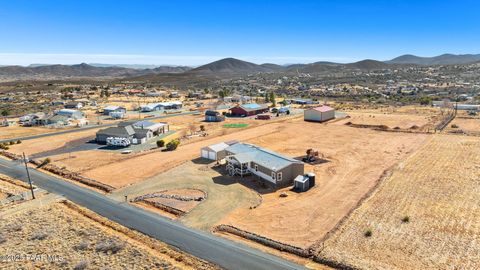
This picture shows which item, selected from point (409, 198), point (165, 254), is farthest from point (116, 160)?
point (409, 198)

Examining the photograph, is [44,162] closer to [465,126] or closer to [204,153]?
[204,153]

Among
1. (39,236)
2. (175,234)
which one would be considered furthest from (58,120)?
(175,234)

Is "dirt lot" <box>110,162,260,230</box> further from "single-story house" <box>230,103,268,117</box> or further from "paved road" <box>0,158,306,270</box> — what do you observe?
"single-story house" <box>230,103,268,117</box>

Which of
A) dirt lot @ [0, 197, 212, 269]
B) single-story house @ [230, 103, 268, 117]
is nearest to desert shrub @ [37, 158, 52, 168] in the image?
dirt lot @ [0, 197, 212, 269]

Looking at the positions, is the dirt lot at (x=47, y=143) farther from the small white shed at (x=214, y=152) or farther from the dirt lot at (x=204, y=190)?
the small white shed at (x=214, y=152)

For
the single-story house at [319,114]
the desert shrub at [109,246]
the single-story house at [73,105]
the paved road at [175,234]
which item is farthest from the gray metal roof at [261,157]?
the single-story house at [73,105]
